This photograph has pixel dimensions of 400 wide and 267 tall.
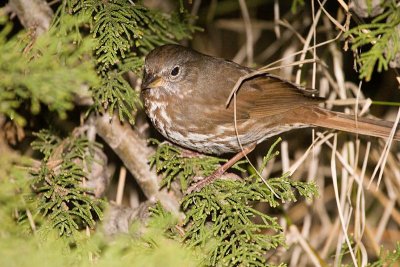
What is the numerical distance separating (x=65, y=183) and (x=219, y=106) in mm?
1020

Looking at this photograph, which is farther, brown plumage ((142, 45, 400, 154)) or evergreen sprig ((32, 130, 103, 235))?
brown plumage ((142, 45, 400, 154))

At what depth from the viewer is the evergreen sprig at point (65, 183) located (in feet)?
9.57

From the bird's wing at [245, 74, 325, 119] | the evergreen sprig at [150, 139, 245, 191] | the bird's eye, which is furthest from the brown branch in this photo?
the bird's wing at [245, 74, 325, 119]

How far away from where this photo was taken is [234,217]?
Answer: 2.90 m

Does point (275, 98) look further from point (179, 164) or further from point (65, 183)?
point (65, 183)

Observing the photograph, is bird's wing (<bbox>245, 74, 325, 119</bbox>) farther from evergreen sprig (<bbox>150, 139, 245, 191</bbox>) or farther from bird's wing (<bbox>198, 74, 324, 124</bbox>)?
evergreen sprig (<bbox>150, 139, 245, 191</bbox>)

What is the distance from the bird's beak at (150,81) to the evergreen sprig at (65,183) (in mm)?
490

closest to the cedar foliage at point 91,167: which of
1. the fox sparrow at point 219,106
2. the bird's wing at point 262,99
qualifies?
the fox sparrow at point 219,106

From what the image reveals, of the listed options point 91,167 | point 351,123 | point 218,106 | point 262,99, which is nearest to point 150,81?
point 218,106

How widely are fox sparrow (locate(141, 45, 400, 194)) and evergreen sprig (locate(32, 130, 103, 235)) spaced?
488 millimetres

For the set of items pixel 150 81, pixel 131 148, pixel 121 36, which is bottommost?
pixel 131 148

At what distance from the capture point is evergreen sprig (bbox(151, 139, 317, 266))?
280 centimetres

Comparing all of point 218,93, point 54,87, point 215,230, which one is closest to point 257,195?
point 215,230

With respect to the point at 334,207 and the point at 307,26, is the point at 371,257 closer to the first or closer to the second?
the point at 334,207
